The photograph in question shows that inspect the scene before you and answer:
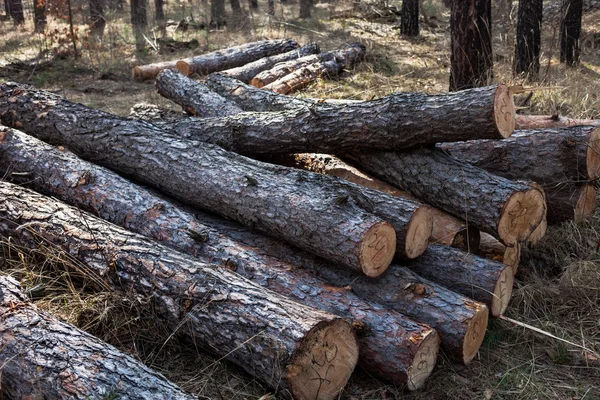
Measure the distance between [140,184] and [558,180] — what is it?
3505 millimetres

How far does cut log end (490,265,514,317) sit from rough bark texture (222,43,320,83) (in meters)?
6.79

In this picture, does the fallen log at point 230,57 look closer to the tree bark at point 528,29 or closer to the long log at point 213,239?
the tree bark at point 528,29

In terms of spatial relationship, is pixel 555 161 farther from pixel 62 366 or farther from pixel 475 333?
pixel 62 366

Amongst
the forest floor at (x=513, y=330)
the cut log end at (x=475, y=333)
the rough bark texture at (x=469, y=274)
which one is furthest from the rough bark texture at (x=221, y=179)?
the forest floor at (x=513, y=330)

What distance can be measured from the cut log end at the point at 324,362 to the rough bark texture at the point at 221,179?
548mm

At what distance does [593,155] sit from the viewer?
487cm

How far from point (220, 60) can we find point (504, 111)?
762 cm

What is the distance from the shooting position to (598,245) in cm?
477

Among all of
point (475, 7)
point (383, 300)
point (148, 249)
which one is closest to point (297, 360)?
point (383, 300)

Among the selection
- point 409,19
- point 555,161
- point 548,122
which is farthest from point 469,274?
point 409,19

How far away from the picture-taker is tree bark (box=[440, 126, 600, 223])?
4871mm

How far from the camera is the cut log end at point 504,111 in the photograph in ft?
14.1

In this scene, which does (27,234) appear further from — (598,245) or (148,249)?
(598,245)

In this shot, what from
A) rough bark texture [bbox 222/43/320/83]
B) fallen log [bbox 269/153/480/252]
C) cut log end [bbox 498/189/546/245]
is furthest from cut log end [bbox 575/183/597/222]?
rough bark texture [bbox 222/43/320/83]
